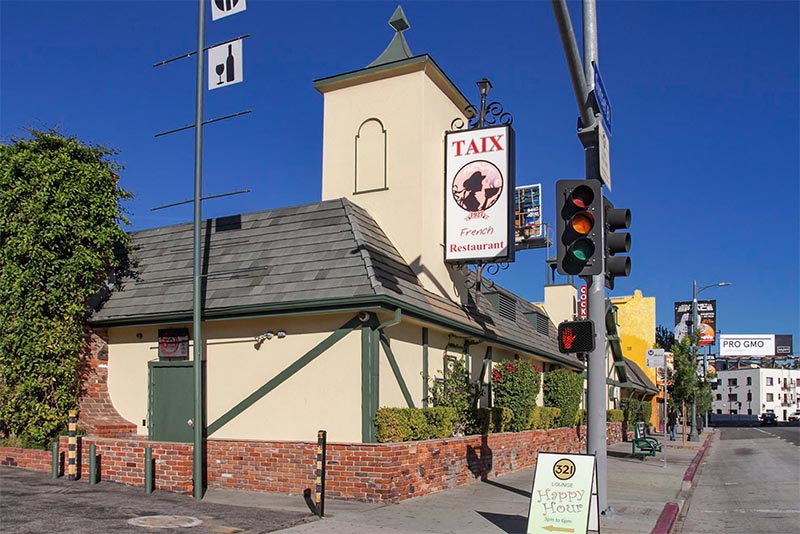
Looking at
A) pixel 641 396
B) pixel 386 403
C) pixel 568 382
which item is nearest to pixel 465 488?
pixel 386 403

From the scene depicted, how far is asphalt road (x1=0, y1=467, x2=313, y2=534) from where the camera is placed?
909cm

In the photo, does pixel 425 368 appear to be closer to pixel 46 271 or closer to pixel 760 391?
pixel 46 271

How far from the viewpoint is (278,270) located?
47.1 ft

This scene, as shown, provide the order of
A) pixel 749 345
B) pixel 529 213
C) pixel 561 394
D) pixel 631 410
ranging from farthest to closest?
pixel 749 345 → pixel 631 410 → pixel 529 213 → pixel 561 394

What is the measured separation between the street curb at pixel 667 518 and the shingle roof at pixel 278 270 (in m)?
5.17

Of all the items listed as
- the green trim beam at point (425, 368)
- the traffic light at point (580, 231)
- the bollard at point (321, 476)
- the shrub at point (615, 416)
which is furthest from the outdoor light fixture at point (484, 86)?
the shrub at point (615, 416)

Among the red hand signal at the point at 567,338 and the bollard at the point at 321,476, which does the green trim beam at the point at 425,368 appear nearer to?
the bollard at the point at 321,476

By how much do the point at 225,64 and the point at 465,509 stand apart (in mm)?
8462

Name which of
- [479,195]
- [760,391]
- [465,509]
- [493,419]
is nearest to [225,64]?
[479,195]

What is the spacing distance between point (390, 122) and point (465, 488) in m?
7.76

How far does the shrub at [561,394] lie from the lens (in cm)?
2378

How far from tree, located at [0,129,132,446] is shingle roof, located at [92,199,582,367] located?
3.17ft

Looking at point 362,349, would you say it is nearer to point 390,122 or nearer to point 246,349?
point 246,349

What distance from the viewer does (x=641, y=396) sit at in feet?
157
